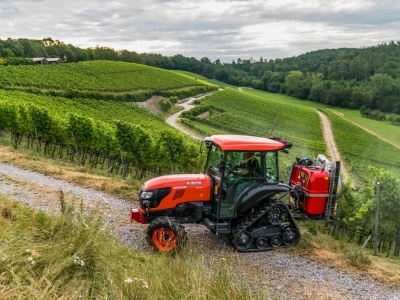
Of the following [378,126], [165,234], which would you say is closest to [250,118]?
[378,126]

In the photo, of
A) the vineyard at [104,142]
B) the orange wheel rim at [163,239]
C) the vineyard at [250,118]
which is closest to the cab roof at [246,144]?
the orange wheel rim at [163,239]

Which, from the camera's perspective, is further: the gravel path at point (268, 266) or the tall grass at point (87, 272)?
the gravel path at point (268, 266)

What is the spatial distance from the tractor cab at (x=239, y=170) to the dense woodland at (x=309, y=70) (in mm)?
65748

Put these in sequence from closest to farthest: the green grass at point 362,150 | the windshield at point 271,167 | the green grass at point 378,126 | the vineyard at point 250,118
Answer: the windshield at point 271,167, the green grass at point 362,150, the vineyard at point 250,118, the green grass at point 378,126

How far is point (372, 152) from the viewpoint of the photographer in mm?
46750

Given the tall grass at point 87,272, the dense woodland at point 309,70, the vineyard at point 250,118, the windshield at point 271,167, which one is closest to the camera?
the tall grass at point 87,272

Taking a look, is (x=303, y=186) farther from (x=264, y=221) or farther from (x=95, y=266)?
(x=95, y=266)

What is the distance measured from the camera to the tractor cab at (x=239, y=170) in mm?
8188

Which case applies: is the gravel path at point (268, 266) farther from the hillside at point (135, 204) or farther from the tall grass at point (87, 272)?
the tall grass at point (87, 272)

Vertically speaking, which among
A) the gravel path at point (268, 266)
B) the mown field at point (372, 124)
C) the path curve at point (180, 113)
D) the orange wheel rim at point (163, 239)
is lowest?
the mown field at point (372, 124)

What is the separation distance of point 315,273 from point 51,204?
7.08m

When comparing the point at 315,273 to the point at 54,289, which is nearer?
the point at 54,289

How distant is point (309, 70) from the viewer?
136500 millimetres

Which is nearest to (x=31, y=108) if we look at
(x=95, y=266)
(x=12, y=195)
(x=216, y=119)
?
(x=12, y=195)
